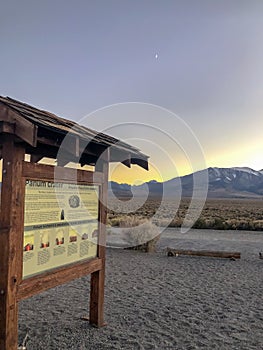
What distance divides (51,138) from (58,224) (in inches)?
39.9

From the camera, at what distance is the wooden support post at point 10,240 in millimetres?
3059

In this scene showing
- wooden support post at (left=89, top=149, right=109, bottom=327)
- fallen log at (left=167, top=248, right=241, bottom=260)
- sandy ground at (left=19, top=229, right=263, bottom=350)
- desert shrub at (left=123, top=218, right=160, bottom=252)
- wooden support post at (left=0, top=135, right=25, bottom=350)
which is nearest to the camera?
wooden support post at (left=0, top=135, right=25, bottom=350)

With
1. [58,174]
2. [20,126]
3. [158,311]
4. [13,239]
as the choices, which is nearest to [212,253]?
[158,311]

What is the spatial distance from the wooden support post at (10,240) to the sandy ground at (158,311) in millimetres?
1244

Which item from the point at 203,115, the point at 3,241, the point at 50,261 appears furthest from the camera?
the point at 203,115

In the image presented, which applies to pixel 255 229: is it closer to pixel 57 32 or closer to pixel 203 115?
pixel 203 115

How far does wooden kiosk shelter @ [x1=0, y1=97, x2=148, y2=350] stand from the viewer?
307 cm

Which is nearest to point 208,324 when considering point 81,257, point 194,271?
point 81,257

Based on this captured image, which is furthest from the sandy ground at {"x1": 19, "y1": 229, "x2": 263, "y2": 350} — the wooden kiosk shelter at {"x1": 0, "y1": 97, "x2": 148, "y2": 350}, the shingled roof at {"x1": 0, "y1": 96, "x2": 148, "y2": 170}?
the shingled roof at {"x1": 0, "y1": 96, "x2": 148, "y2": 170}

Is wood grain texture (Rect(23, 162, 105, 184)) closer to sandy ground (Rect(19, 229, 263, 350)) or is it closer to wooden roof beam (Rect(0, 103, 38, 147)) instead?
wooden roof beam (Rect(0, 103, 38, 147))

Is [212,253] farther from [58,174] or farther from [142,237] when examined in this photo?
[58,174]

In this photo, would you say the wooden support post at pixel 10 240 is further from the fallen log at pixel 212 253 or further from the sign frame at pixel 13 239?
the fallen log at pixel 212 253

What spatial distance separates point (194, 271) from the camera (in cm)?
920

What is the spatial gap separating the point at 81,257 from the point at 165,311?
2187mm
